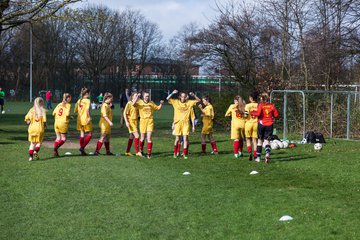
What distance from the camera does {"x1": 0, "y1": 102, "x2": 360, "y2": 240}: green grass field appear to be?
846 cm

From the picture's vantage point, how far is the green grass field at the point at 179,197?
8461mm

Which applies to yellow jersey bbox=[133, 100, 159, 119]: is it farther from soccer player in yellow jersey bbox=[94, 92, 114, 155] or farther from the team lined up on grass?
soccer player in yellow jersey bbox=[94, 92, 114, 155]

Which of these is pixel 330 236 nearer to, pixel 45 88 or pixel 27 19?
pixel 27 19

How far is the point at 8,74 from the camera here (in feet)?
265

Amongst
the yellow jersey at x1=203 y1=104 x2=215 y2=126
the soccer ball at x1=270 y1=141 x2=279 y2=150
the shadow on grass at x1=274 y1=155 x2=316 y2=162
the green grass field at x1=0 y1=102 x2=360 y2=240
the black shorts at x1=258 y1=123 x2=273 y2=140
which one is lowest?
the green grass field at x1=0 y1=102 x2=360 y2=240

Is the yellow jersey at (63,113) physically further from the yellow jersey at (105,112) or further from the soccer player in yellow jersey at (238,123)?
the soccer player in yellow jersey at (238,123)

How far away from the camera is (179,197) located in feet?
35.6

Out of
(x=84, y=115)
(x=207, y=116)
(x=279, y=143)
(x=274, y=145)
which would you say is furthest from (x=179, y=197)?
(x=279, y=143)

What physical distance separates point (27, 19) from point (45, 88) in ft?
184

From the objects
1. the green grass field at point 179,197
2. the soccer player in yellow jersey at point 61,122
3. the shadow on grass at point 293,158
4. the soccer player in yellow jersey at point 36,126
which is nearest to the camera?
the green grass field at point 179,197

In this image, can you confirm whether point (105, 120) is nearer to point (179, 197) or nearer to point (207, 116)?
point (207, 116)

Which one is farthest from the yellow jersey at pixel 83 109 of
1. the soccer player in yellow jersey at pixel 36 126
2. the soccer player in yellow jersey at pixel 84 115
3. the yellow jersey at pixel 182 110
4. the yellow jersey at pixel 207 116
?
the yellow jersey at pixel 207 116

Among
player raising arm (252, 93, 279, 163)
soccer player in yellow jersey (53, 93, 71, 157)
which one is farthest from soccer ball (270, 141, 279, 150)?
soccer player in yellow jersey (53, 93, 71, 157)

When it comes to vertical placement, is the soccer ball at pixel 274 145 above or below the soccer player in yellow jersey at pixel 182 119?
below
